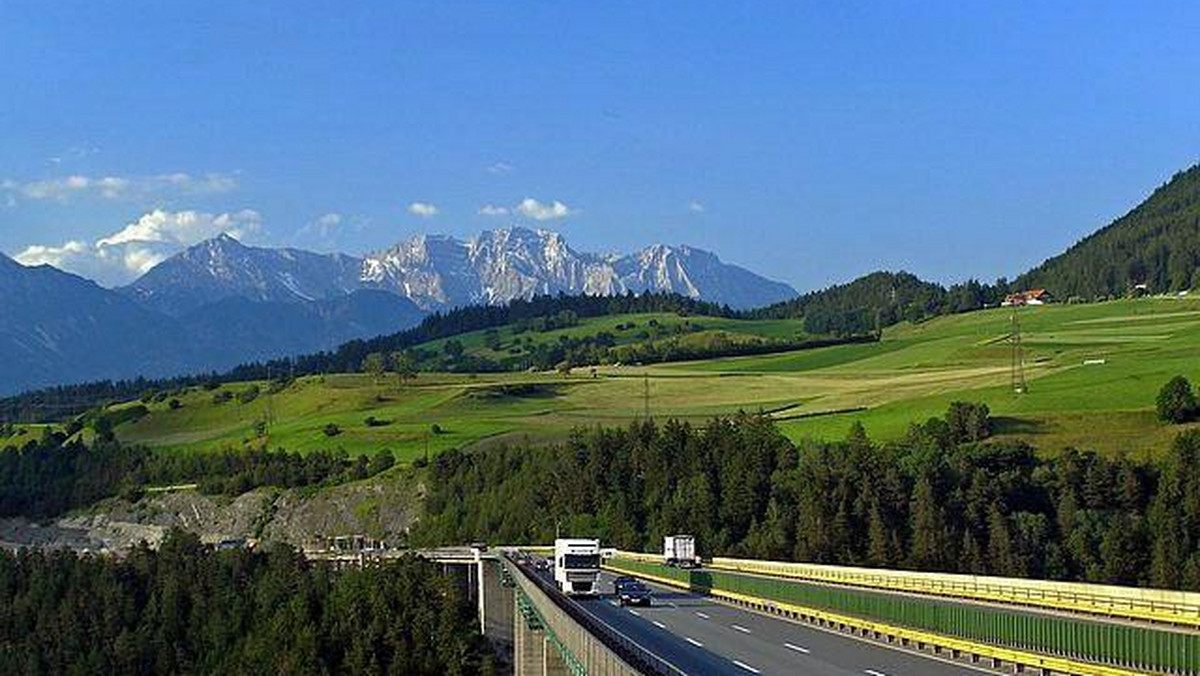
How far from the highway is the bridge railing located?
7186mm

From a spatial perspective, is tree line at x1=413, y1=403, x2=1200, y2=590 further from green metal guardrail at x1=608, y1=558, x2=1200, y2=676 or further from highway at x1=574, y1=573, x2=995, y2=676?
green metal guardrail at x1=608, y1=558, x2=1200, y2=676

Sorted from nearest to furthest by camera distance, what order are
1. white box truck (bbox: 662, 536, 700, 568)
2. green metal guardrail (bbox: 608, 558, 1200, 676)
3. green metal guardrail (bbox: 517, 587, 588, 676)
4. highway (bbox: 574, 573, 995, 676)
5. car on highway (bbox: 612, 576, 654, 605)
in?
green metal guardrail (bbox: 608, 558, 1200, 676)
highway (bbox: 574, 573, 995, 676)
green metal guardrail (bbox: 517, 587, 588, 676)
car on highway (bbox: 612, 576, 654, 605)
white box truck (bbox: 662, 536, 700, 568)

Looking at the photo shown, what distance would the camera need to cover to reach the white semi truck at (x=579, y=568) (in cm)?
9341

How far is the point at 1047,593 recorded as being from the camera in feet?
214

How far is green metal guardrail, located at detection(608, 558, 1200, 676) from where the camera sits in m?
44.5

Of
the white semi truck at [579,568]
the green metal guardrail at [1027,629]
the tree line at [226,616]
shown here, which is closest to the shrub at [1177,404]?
the tree line at [226,616]

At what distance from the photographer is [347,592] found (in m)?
146

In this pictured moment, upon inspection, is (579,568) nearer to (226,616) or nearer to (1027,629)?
(1027,629)

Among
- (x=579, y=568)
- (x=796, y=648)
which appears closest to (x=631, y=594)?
(x=579, y=568)

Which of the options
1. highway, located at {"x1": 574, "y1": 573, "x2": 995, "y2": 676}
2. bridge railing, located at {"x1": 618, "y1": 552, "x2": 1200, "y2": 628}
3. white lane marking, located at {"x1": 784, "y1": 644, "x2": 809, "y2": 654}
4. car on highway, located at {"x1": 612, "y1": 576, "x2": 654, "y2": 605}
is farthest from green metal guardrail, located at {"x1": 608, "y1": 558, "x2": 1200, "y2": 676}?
car on highway, located at {"x1": 612, "y1": 576, "x2": 654, "y2": 605}

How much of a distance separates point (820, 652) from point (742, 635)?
8372mm

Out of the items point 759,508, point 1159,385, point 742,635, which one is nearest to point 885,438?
point 759,508

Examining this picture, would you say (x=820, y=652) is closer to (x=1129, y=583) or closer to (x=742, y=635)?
(x=742, y=635)

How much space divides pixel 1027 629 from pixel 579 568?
144 feet
